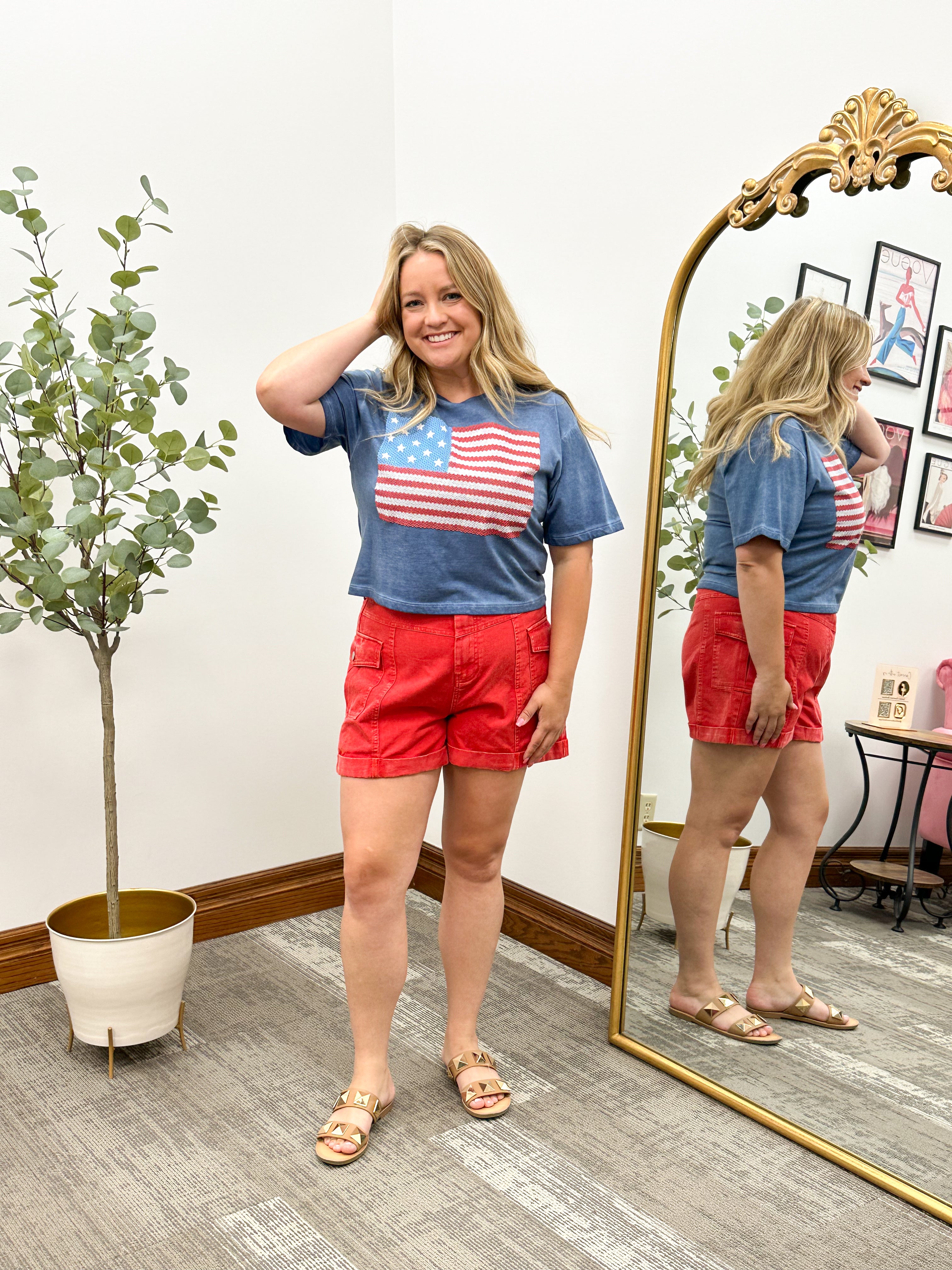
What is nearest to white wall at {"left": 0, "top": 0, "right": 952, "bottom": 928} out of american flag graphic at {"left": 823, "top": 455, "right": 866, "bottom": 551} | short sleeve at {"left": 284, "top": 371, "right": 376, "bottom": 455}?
american flag graphic at {"left": 823, "top": 455, "right": 866, "bottom": 551}

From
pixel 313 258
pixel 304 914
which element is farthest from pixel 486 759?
pixel 313 258

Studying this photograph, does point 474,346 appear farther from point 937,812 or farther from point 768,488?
point 937,812

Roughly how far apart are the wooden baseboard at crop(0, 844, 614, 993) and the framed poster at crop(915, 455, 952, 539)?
1.19 m

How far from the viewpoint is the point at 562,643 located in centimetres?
186

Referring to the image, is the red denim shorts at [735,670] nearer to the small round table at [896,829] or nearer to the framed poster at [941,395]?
the small round table at [896,829]

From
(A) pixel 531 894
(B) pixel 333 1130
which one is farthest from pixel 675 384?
(B) pixel 333 1130

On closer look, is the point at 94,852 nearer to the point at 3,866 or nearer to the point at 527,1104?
the point at 3,866

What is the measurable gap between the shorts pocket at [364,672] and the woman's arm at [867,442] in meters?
0.83

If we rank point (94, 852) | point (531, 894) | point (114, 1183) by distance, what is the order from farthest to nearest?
point (531, 894) < point (94, 852) < point (114, 1183)

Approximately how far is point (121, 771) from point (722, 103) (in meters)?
1.91

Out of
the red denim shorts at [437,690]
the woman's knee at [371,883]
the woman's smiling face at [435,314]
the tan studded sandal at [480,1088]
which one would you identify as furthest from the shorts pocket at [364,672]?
the tan studded sandal at [480,1088]

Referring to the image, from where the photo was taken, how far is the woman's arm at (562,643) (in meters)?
1.85

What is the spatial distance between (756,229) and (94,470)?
49.8 inches

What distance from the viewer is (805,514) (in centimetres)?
173
